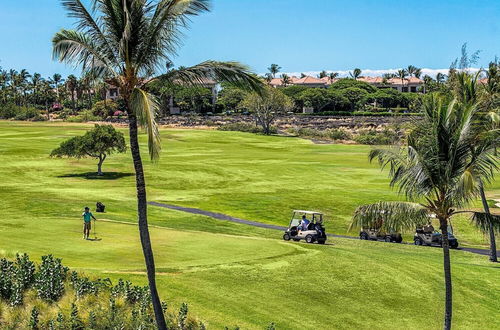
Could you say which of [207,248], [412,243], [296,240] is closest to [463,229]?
[412,243]

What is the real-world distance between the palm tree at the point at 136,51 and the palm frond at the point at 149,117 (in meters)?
0.57

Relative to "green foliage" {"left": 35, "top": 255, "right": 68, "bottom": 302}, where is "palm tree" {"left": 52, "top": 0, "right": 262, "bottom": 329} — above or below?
above

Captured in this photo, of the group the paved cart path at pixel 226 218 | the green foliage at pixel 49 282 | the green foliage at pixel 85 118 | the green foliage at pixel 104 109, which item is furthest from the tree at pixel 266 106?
the green foliage at pixel 49 282

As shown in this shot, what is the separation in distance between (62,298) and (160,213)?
27.2 metres

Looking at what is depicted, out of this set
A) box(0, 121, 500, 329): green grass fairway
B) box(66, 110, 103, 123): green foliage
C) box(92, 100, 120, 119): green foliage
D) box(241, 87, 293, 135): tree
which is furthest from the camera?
box(92, 100, 120, 119): green foliage

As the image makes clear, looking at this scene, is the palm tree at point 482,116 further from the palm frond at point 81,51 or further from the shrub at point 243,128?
the shrub at point 243,128

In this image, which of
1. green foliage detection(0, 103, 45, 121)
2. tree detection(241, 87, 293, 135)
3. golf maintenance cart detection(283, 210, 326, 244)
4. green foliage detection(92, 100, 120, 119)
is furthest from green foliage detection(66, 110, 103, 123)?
golf maintenance cart detection(283, 210, 326, 244)

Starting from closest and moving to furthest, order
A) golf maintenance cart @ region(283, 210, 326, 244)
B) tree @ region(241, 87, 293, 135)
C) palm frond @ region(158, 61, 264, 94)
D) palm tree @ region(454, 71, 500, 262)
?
palm frond @ region(158, 61, 264, 94)
palm tree @ region(454, 71, 500, 262)
golf maintenance cart @ region(283, 210, 326, 244)
tree @ region(241, 87, 293, 135)

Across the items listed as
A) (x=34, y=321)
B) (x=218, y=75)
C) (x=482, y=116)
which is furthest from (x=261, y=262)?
(x=218, y=75)

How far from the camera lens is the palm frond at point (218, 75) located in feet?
53.7

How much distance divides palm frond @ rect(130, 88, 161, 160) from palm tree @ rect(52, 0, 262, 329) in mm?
566

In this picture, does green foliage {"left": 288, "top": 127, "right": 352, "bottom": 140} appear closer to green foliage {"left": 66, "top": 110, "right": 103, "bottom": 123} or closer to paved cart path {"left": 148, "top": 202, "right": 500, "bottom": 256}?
green foliage {"left": 66, "top": 110, "right": 103, "bottom": 123}

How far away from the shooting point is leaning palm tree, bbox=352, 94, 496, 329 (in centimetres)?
1852

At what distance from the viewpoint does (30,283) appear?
19.9 meters
